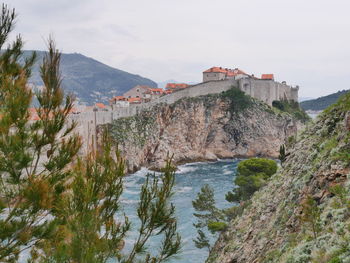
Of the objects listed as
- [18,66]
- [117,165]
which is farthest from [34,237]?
[18,66]

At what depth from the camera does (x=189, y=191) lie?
40.3 m

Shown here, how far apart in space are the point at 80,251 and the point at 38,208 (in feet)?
5.26

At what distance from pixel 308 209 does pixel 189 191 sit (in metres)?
33.2

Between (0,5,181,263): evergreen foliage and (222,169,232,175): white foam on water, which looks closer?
(0,5,181,263): evergreen foliage

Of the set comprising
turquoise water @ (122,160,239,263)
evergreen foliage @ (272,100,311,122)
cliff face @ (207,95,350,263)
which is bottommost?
turquoise water @ (122,160,239,263)

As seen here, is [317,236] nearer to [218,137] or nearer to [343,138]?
[343,138]

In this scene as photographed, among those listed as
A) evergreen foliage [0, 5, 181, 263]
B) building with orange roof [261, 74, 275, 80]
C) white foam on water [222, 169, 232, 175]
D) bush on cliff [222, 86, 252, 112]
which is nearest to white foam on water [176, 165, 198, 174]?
white foam on water [222, 169, 232, 175]

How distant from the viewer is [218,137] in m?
63.5

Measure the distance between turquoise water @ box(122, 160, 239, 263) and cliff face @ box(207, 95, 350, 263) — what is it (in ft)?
29.2

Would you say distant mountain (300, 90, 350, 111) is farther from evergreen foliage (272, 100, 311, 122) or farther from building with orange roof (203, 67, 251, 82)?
building with orange roof (203, 67, 251, 82)

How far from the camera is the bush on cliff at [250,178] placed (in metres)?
25.6

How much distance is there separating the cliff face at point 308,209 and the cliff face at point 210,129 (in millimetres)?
42590

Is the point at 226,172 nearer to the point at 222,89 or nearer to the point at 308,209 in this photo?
the point at 222,89

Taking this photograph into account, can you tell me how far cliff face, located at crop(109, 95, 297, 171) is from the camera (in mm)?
56969
